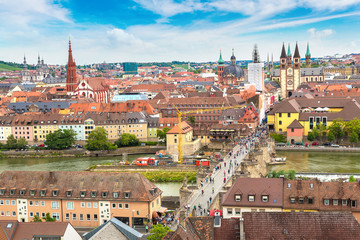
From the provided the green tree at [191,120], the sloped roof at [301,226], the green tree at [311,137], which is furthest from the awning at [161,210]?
the green tree at [191,120]

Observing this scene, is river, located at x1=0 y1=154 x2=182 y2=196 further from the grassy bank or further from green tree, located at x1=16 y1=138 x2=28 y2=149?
the grassy bank

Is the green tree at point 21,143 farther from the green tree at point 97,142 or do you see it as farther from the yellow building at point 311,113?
the yellow building at point 311,113

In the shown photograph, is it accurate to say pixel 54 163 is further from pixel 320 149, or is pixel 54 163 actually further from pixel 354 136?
pixel 354 136

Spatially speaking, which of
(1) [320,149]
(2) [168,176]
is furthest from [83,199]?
(1) [320,149]

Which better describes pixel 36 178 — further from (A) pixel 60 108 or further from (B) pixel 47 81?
(B) pixel 47 81

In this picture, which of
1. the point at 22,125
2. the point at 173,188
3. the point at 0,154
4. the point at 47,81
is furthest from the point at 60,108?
the point at 47,81

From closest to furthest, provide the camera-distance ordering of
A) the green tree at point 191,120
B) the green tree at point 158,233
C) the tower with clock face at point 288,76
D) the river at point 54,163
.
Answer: the green tree at point 158,233 < the river at point 54,163 < the green tree at point 191,120 < the tower with clock face at point 288,76
